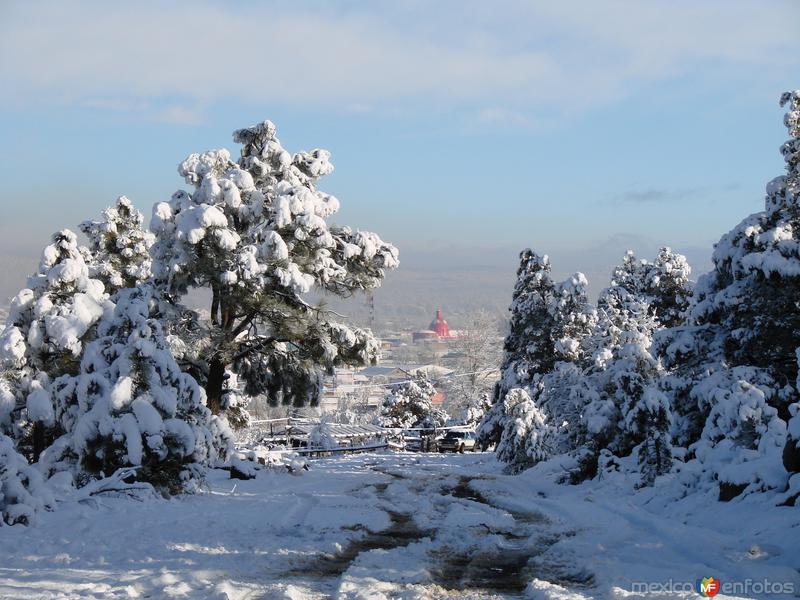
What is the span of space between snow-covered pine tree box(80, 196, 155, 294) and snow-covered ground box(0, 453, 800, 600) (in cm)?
1566

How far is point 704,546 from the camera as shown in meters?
8.02

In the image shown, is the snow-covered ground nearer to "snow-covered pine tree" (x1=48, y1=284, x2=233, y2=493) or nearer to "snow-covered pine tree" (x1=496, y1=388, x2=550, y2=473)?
"snow-covered pine tree" (x1=48, y1=284, x2=233, y2=493)

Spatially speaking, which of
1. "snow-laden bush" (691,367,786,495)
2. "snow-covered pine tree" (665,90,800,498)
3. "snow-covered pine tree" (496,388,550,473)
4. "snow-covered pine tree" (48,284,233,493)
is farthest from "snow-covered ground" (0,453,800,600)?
"snow-covered pine tree" (496,388,550,473)

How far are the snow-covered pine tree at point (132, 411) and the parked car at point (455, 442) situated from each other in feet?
88.6

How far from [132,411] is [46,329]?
4238mm

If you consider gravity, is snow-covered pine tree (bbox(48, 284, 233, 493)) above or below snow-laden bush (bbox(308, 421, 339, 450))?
above

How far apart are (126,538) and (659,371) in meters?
11.3

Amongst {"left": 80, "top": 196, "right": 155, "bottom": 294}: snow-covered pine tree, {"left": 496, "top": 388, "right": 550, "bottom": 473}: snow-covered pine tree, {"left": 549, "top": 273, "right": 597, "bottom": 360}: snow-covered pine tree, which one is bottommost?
{"left": 496, "top": 388, "right": 550, "bottom": 473}: snow-covered pine tree

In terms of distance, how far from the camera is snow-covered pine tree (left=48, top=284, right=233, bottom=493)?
40.5ft

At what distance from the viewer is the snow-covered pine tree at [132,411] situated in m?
12.3

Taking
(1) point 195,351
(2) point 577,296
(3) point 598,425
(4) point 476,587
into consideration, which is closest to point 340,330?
(1) point 195,351

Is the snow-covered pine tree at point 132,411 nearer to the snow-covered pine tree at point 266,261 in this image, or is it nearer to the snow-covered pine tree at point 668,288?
the snow-covered pine tree at point 266,261

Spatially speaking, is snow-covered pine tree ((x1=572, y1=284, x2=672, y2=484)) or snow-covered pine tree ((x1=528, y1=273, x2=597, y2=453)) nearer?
snow-covered pine tree ((x1=572, y1=284, x2=672, y2=484))

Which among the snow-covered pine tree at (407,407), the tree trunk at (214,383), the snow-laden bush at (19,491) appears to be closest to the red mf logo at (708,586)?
the snow-laden bush at (19,491)
